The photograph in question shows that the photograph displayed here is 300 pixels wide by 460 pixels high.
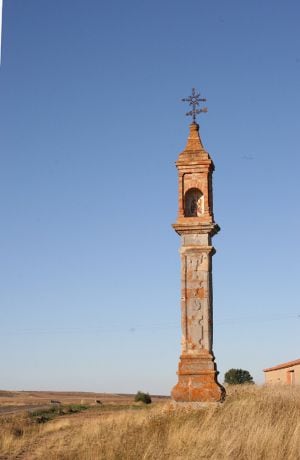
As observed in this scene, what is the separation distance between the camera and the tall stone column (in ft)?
43.1

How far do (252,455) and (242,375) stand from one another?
41.5 metres

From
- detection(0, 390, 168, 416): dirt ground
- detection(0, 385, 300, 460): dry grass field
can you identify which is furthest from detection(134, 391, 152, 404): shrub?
detection(0, 385, 300, 460): dry grass field

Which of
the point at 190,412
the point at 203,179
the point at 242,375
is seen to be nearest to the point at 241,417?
the point at 190,412

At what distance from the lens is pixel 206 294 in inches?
534

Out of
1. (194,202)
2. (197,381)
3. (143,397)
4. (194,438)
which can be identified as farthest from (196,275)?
(143,397)

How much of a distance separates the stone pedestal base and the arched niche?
344 cm

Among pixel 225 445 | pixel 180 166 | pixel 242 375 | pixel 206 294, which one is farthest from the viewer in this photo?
pixel 242 375

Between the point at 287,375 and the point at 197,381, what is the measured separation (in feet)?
76.6

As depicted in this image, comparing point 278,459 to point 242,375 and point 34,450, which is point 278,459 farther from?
point 242,375

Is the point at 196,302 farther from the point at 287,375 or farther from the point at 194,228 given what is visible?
the point at 287,375

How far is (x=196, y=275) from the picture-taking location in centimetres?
1369

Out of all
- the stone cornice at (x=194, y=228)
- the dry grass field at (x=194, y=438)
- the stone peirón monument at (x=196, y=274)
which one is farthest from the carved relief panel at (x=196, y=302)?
the dry grass field at (x=194, y=438)

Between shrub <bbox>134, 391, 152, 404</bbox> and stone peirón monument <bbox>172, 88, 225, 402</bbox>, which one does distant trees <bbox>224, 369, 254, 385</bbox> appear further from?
stone peirón monument <bbox>172, 88, 225, 402</bbox>

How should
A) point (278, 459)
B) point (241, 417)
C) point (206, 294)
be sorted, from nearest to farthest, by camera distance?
point (278, 459) < point (241, 417) < point (206, 294)
